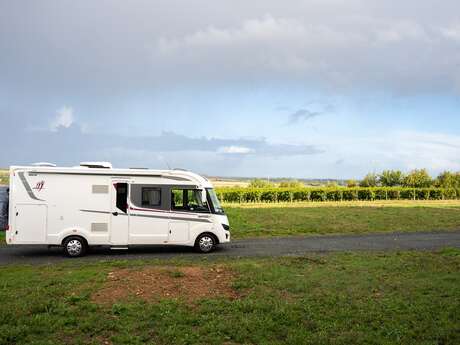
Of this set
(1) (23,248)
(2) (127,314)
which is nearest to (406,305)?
(2) (127,314)

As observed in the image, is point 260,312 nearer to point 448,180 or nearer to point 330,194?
point 330,194

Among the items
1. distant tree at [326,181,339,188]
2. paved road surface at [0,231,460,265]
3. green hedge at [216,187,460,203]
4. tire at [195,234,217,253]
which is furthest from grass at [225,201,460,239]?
distant tree at [326,181,339,188]

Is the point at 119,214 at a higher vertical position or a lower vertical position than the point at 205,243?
higher

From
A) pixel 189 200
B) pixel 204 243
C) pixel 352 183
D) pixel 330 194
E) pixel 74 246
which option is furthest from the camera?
pixel 352 183

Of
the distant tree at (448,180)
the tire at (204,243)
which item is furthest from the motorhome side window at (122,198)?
the distant tree at (448,180)

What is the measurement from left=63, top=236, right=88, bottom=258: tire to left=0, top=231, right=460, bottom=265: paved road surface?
0.28 metres

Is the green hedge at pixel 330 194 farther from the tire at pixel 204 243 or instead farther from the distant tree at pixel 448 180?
the tire at pixel 204 243

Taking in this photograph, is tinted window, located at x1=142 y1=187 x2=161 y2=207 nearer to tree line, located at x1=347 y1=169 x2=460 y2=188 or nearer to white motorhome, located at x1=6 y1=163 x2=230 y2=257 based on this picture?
white motorhome, located at x1=6 y1=163 x2=230 y2=257

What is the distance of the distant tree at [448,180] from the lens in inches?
2185

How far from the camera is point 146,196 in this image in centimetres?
1517

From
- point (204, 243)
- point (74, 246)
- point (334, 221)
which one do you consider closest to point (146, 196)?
point (204, 243)

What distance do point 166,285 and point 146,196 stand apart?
5.99m

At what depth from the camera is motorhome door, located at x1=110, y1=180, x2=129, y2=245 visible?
48.9 ft

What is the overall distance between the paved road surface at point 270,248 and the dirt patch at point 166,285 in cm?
402
